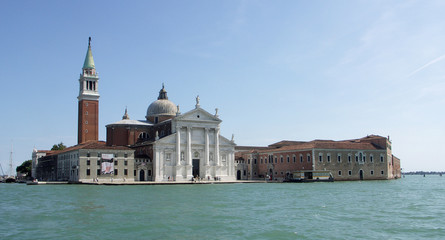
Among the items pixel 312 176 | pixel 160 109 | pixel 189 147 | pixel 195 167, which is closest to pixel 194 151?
pixel 189 147

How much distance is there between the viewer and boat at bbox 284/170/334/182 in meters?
58.2

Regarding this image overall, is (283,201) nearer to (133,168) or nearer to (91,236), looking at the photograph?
(91,236)

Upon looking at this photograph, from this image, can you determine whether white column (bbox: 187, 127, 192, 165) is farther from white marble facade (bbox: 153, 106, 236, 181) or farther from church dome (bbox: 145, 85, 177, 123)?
church dome (bbox: 145, 85, 177, 123)

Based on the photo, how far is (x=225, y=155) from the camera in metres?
62.4

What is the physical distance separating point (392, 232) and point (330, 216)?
4.32 meters

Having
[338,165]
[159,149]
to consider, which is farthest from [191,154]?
[338,165]

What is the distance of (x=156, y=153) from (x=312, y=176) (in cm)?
1873

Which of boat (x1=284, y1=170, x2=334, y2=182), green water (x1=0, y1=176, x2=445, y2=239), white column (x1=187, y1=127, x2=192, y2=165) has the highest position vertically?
white column (x1=187, y1=127, x2=192, y2=165)

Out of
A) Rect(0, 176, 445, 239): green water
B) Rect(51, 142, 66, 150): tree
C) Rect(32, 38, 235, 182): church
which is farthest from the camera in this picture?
→ Rect(51, 142, 66, 150): tree

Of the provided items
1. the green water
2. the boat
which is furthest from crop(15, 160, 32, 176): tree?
the green water

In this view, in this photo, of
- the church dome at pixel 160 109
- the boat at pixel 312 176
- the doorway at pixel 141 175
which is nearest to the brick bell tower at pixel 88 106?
the church dome at pixel 160 109

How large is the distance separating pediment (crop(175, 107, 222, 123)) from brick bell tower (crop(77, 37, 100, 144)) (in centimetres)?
1964

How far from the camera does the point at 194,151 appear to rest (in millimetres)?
60000

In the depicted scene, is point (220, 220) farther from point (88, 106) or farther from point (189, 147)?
point (88, 106)
